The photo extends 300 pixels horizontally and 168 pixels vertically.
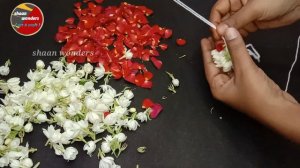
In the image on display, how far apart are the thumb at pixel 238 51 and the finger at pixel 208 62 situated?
0.31 feet

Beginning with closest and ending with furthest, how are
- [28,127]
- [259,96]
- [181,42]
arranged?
[259,96] < [28,127] < [181,42]

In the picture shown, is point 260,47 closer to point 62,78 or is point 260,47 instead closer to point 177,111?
point 177,111

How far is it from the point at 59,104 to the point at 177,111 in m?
0.25

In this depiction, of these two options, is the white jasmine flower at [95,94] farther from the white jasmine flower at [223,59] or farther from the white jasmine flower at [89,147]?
the white jasmine flower at [223,59]

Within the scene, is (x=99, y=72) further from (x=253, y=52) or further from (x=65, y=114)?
(x=253, y=52)

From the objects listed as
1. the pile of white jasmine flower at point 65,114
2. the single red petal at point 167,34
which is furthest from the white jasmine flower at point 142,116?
the single red petal at point 167,34

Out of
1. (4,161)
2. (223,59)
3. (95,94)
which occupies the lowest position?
(4,161)

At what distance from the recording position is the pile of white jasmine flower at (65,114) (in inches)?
29.5

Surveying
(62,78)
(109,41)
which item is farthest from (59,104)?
(109,41)

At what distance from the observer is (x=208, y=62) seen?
796mm

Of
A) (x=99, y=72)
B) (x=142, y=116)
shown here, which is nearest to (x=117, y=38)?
(x=99, y=72)

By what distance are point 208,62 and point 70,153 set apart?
1.10 ft

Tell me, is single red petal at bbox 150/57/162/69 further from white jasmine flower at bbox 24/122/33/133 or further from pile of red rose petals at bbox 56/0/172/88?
white jasmine flower at bbox 24/122/33/133

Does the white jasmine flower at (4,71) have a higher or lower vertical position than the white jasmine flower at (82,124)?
higher
